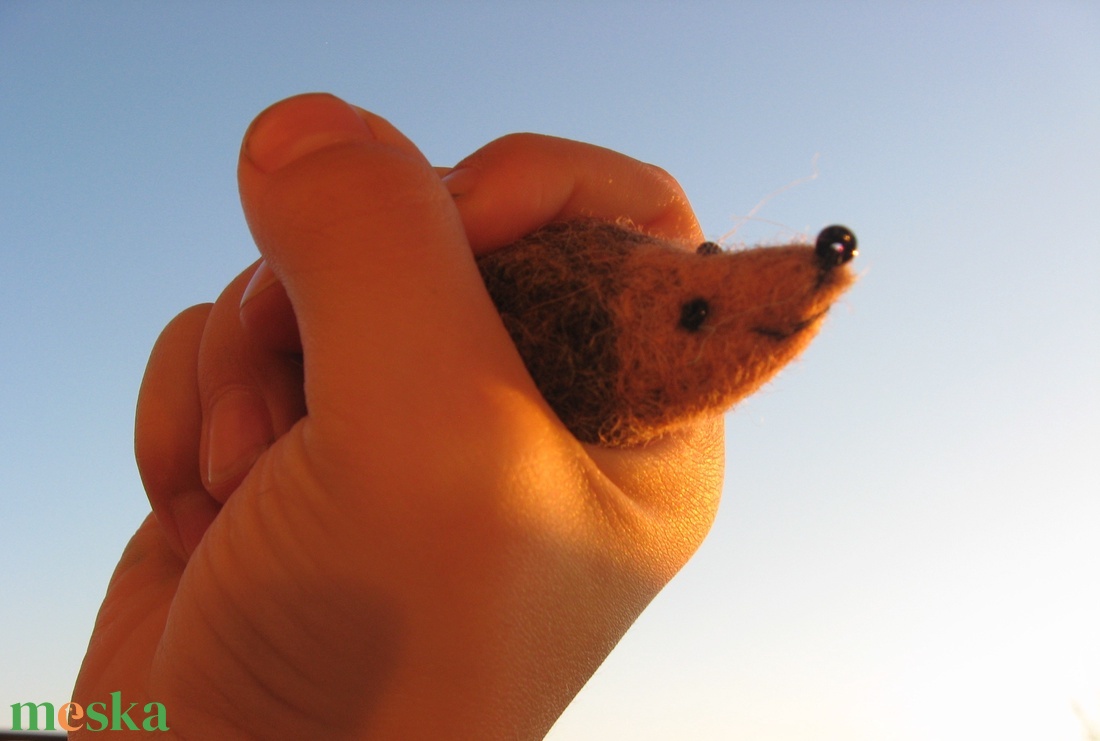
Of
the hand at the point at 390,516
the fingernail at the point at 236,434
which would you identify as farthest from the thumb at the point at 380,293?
the fingernail at the point at 236,434

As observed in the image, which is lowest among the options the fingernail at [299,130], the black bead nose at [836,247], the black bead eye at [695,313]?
the black bead eye at [695,313]

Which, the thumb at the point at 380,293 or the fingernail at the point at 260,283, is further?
the fingernail at the point at 260,283

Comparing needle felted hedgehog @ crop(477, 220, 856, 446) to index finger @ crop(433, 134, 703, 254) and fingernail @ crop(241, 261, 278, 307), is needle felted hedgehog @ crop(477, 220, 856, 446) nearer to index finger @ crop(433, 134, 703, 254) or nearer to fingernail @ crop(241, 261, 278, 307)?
index finger @ crop(433, 134, 703, 254)

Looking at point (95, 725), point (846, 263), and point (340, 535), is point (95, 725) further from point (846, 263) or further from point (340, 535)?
point (846, 263)

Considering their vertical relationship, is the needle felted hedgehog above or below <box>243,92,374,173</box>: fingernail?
below

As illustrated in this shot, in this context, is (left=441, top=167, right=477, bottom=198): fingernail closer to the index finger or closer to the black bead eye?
the index finger

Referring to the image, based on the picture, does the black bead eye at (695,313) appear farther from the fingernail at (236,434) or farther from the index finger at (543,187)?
the fingernail at (236,434)

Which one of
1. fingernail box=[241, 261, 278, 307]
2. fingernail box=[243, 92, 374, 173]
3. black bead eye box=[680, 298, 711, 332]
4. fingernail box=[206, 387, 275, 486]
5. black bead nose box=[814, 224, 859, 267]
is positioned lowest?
fingernail box=[206, 387, 275, 486]

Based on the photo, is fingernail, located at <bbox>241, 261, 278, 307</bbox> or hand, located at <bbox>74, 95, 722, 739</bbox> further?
fingernail, located at <bbox>241, 261, 278, 307</bbox>

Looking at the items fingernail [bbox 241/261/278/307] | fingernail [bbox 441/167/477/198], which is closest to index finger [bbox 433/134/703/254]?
fingernail [bbox 441/167/477/198]
